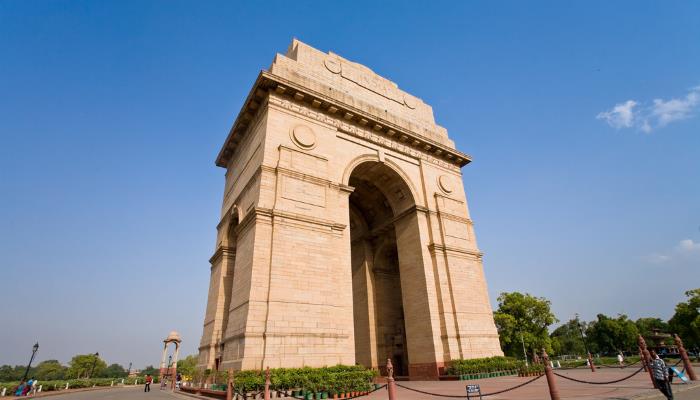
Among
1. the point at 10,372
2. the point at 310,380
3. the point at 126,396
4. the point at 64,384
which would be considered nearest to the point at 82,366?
the point at 64,384

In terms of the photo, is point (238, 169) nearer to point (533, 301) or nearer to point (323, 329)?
point (323, 329)

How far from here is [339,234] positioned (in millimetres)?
14867

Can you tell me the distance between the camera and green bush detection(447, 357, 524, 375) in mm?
14458

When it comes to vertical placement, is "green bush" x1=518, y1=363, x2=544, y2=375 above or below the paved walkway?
above

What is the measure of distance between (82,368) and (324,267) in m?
88.0

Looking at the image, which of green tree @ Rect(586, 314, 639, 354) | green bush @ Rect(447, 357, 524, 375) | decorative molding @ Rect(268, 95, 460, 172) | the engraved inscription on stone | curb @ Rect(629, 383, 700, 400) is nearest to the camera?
curb @ Rect(629, 383, 700, 400)

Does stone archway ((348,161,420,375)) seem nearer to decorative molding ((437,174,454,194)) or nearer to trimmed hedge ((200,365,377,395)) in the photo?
decorative molding ((437,174,454,194))

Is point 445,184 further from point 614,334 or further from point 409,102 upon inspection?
point 614,334

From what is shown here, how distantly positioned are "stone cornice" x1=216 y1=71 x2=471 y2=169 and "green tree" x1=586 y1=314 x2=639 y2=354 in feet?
204

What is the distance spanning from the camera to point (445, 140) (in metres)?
22.6

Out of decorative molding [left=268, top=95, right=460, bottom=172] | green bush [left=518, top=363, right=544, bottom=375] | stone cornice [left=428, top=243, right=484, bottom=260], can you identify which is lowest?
green bush [left=518, top=363, right=544, bottom=375]

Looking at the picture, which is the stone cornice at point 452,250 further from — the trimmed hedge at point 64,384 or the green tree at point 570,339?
the green tree at point 570,339

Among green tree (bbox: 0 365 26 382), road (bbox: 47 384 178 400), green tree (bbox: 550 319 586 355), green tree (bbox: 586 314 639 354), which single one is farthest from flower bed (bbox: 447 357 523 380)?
green tree (bbox: 0 365 26 382)

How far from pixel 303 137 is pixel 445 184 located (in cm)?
925
